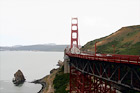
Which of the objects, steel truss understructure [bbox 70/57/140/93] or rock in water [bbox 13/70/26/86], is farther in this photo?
rock in water [bbox 13/70/26/86]

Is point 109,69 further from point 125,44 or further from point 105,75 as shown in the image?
point 125,44

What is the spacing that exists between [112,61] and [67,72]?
3743 cm

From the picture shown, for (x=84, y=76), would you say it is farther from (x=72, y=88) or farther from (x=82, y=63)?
(x=72, y=88)

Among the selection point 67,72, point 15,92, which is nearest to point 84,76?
point 67,72

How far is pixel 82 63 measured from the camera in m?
30.9

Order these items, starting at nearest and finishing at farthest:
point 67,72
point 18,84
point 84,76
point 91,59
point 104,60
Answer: point 104,60
point 91,59
point 84,76
point 67,72
point 18,84

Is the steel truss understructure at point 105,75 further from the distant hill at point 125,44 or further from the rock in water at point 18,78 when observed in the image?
the rock in water at point 18,78

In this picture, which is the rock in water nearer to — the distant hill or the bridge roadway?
the distant hill

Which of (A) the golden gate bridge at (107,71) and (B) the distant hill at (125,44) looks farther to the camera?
(B) the distant hill at (125,44)

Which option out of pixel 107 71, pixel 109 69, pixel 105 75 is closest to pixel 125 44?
pixel 107 71

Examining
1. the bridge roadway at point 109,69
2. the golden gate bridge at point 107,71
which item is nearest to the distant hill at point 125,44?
the golden gate bridge at point 107,71

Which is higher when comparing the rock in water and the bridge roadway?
the bridge roadway

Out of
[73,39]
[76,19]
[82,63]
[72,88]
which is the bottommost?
[72,88]

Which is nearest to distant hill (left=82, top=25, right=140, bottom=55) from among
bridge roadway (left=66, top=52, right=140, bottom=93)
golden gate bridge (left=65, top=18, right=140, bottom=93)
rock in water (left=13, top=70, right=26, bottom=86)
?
golden gate bridge (left=65, top=18, right=140, bottom=93)
